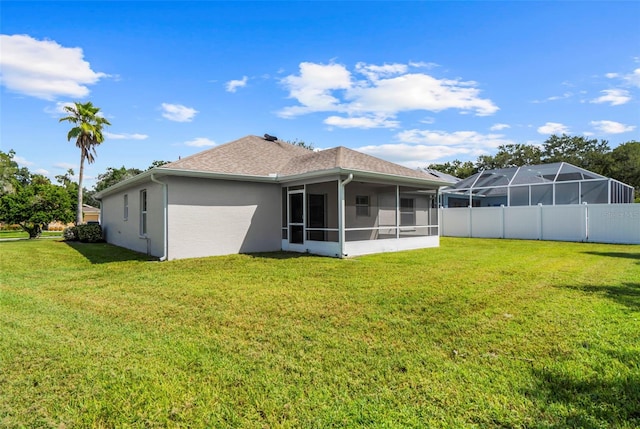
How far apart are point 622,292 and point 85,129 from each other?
2903 cm

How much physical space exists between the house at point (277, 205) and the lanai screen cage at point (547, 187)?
7.55m

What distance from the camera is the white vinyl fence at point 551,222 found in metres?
14.8

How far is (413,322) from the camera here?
4.50 meters

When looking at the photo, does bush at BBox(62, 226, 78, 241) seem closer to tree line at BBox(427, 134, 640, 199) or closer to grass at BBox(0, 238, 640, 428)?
grass at BBox(0, 238, 640, 428)

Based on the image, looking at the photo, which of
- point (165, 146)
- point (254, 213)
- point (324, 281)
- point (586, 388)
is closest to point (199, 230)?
point (254, 213)

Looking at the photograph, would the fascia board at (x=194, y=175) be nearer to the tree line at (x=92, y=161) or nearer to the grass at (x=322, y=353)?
the grass at (x=322, y=353)

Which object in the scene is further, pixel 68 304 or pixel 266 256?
pixel 266 256

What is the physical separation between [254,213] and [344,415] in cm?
1015

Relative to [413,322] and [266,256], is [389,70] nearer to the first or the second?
[266,256]

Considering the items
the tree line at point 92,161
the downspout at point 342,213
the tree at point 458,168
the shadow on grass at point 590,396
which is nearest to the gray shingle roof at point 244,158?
the downspout at point 342,213

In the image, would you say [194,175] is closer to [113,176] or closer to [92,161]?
[92,161]

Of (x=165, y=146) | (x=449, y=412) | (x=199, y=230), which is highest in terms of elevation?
(x=165, y=146)

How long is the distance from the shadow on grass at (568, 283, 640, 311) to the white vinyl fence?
A: 10736mm

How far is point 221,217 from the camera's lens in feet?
37.3
